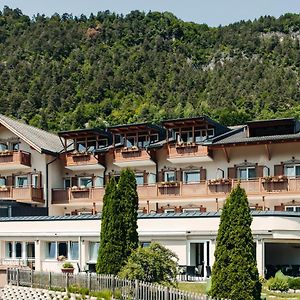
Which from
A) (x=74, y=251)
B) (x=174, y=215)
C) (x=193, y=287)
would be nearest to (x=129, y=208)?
(x=193, y=287)

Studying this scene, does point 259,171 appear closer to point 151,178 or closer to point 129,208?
point 151,178

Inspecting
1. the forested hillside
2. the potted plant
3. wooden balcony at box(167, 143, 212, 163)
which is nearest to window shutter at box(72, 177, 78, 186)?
wooden balcony at box(167, 143, 212, 163)

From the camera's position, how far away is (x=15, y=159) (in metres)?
46.2

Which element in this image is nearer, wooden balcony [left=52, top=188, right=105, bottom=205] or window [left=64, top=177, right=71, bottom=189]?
wooden balcony [left=52, top=188, right=105, bottom=205]

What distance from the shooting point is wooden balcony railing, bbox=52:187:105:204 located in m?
44.9

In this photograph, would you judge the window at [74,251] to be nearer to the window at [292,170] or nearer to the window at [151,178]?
the window at [151,178]

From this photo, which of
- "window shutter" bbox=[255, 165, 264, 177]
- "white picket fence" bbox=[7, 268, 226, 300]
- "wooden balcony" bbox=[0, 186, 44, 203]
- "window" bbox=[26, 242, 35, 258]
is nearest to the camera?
"white picket fence" bbox=[7, 268, 226, 300]

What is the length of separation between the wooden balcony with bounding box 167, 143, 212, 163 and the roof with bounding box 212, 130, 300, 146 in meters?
0.92

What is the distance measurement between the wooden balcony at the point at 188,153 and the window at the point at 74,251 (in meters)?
9.02

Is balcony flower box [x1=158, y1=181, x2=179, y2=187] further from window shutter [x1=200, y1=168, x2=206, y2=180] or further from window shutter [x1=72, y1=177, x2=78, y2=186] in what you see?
window shutter [x1=72, y1=177, x2=78, y2=186]

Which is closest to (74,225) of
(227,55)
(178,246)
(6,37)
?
(178,246)

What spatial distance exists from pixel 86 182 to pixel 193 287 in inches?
750

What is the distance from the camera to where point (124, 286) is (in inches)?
977

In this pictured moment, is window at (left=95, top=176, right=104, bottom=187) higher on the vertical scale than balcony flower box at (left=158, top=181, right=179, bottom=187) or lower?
higher
